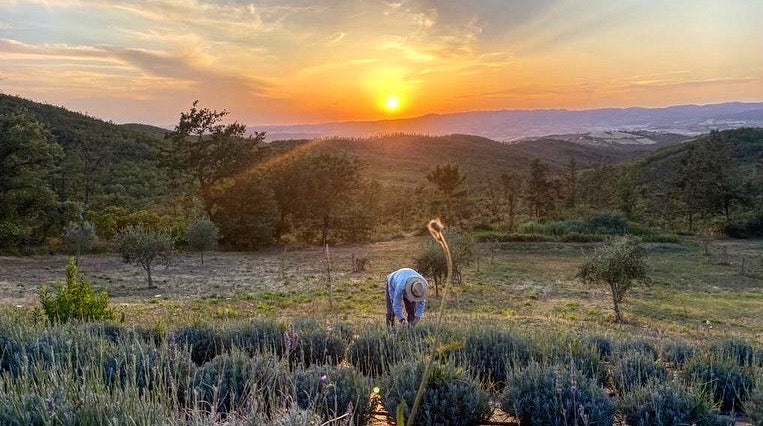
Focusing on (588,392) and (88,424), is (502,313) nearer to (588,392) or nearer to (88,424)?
(588,392)

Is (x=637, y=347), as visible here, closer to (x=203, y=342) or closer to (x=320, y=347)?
(x=320, y=347)

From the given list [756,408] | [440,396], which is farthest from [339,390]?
[756,408]

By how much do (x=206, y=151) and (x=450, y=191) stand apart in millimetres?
21624

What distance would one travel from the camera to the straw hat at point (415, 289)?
8539mm

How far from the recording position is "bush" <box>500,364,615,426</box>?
4891 millimetres

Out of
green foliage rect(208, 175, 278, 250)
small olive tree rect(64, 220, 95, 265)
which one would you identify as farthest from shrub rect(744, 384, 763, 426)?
green foliage rect(208, 175, 278, 250)

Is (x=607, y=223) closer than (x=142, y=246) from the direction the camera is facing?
No

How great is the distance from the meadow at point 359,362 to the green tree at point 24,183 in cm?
1249

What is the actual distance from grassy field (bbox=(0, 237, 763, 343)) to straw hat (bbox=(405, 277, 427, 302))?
2.70m

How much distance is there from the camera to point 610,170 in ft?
202

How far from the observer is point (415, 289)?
337 inches

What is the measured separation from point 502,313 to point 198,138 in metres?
36.4

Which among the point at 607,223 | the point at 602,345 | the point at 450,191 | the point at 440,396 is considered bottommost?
the point at 607,223

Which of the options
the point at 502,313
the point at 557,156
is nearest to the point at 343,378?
the point at 502,313
